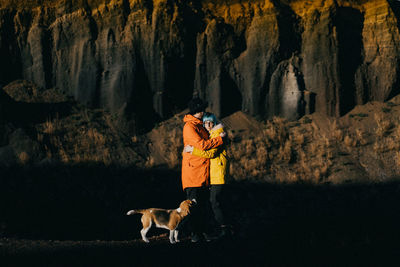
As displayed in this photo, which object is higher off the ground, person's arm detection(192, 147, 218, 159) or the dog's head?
person's arm detection(192, 147, 218, 159)

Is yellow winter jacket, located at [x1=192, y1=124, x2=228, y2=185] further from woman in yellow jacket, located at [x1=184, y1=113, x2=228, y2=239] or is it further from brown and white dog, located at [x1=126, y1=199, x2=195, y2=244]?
brown and white dog, located at [x1=126, y1=199, x2=195, y2=244]

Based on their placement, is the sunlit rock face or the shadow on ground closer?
the shadow on ground

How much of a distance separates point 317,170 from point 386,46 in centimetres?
813

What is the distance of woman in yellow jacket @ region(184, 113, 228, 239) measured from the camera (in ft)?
19.0

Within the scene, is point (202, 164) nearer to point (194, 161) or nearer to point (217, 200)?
point (194, 161)

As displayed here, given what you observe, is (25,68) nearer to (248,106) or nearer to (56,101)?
(56,101)

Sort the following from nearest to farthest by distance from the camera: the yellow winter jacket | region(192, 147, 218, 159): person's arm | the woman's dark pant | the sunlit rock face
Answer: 1. region(192, 147, 218, 159): person's arm
2. the yellow winter jacket
3. the woman's dark pant
4. the sunlit rock face

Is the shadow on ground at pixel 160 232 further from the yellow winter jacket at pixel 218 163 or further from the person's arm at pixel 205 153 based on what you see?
the person's arm at pixel 205 153

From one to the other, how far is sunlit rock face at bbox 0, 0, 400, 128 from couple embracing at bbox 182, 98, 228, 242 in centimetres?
1154

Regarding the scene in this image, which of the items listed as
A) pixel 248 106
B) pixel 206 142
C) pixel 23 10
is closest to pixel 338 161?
pixel 248 106

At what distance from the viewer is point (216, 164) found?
5.98 meters

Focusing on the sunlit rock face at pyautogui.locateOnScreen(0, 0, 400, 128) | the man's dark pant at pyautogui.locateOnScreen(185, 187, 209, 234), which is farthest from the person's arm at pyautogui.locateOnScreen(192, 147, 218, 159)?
the sunlit rock face at pyautogui.locateOnScreen(0, 0, 400, 128)

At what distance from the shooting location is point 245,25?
1952 cm

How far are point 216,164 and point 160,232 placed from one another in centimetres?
612
